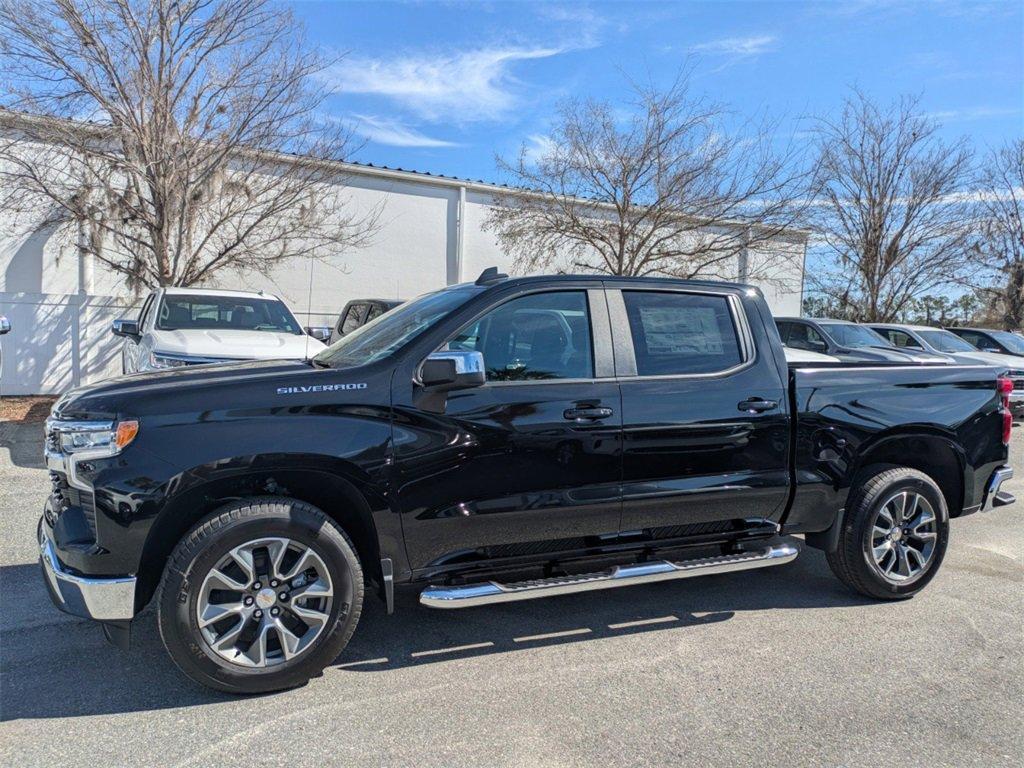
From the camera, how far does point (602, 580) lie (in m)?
3.68

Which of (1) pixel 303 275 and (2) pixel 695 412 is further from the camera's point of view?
(1) pixel 303 275

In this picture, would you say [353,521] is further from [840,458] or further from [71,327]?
[71,327]

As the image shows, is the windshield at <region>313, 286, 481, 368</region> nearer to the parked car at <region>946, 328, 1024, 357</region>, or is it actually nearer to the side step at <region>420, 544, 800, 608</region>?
the side step at <region>420, 544, 800, 608</region>

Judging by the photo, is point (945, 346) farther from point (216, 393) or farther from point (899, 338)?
point (216, 393)

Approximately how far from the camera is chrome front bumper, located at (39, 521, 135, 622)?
3027 mm

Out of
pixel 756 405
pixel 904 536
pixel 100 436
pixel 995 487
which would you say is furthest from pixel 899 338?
pixel 100 436

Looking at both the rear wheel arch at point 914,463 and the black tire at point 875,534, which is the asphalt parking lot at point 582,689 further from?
the rear wheel arch at point 914,463

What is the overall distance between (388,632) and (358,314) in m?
10.1

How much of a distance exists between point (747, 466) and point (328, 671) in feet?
8.13

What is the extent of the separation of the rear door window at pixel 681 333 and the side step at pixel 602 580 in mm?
1052

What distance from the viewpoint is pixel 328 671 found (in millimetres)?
3512

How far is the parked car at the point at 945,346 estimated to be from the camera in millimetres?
13102

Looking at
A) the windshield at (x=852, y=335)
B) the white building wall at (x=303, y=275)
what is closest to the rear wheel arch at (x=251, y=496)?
the white building wall at (x=303, y=275)

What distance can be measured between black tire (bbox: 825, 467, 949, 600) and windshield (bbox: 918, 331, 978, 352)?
11.4 m
